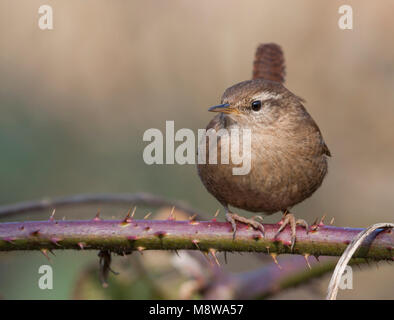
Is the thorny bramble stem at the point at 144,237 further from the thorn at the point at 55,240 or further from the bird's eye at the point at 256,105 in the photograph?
the bird's eye at the point at 256,105

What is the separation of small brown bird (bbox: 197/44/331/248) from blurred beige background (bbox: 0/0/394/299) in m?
1.80

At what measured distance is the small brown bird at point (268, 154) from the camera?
285 centimetres

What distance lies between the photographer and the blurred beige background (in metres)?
4.93

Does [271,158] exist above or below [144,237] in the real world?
above

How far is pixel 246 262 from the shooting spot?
17.7 feet

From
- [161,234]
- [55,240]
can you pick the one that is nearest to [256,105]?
[161,234]

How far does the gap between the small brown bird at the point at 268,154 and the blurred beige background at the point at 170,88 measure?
1799 mm

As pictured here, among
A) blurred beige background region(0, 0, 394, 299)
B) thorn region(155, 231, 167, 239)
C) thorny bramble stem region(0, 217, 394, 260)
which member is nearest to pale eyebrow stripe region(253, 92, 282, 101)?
thorny bramble stem region(0, 217, 394, 260)

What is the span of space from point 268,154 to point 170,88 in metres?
2.73

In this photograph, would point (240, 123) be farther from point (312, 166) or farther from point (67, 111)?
point (67, 111)

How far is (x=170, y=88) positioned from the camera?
5492 mm

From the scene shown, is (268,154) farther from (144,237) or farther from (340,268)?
(340,268)

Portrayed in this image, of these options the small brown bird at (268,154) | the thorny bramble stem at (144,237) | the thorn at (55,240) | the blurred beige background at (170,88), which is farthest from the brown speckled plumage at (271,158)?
the blurred beige background at (170,88)

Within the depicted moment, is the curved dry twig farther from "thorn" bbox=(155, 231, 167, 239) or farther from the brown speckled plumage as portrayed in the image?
the brown speckled plumage
